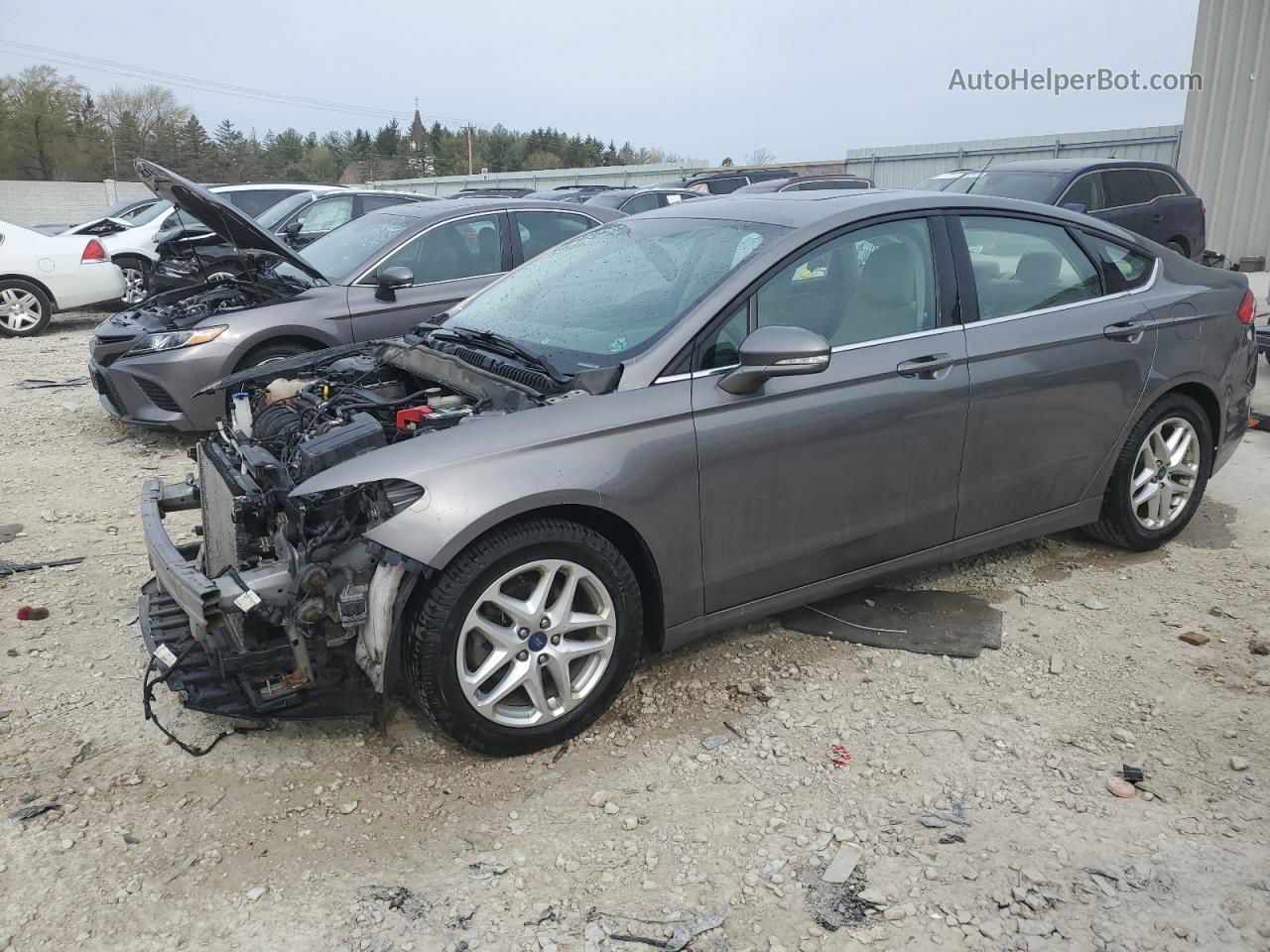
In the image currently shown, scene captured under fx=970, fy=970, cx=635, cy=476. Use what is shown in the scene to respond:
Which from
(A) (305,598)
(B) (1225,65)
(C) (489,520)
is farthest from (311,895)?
(B) (1225,65)

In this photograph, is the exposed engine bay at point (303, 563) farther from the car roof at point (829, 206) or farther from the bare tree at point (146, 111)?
the bare tree at point (146, 111)

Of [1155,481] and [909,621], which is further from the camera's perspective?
[1155,481]

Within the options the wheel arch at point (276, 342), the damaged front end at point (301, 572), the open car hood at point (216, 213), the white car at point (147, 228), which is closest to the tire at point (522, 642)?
the damaged front end at point (301, 572)

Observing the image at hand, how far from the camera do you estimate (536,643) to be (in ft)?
10.1

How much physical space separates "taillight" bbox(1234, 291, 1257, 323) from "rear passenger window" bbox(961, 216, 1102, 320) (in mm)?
971

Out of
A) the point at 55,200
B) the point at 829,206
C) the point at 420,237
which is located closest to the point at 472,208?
the point at 420,237

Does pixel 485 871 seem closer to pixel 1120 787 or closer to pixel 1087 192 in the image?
pixel 1120 787

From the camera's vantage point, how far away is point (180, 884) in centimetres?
263

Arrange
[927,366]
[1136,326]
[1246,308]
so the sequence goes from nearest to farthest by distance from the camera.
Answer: [927,366], [1136,326], [1246,308]

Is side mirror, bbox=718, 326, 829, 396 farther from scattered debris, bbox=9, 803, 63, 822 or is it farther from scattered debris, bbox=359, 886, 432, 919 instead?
scattered debris, bbox=9, 803, 63, 822

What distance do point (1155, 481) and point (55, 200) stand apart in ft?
135

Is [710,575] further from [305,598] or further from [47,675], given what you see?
[47,675]

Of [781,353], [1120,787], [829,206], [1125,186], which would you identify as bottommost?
[1120,787]

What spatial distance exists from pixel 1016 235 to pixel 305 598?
10.8 feet
